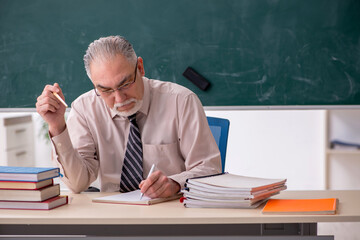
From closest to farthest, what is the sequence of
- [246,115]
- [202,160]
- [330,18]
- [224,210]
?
[224,210], [202,160], [330,18], [246,115]

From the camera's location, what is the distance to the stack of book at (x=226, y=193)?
146cm

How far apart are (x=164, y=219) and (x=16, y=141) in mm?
3102

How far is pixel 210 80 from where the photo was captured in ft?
10.4

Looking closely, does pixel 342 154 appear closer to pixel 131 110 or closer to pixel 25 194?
pixel 131 110

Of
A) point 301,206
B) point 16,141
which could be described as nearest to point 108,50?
point 301,206

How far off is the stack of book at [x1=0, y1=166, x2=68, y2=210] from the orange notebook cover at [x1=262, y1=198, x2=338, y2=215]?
0.70 metres

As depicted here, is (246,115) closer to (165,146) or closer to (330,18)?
(330,18)

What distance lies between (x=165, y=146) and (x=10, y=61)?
5.59ft

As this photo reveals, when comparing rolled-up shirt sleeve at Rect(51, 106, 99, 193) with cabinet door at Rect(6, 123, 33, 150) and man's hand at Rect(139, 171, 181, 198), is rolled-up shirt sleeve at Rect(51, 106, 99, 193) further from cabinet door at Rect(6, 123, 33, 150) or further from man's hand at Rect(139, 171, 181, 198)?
cabinet door at Rect(6, 123, 33, 150)

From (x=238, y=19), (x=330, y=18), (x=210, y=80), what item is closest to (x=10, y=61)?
(x=210, y=80)

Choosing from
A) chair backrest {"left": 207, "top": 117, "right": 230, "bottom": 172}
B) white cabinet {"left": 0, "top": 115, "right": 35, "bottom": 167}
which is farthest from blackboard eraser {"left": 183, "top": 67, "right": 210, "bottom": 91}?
white cabinet {"left": 0, "top": 115, "right": 35, "bottom": 167}

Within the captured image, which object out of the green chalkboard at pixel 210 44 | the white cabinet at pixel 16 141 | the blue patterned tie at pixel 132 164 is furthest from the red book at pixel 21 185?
the white cabinet at pixel 16 141

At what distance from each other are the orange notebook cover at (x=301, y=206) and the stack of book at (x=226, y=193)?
0.15 ft

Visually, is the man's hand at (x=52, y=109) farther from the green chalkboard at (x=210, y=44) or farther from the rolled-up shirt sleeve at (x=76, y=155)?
the green chalkboard at (x=210, y=44)
